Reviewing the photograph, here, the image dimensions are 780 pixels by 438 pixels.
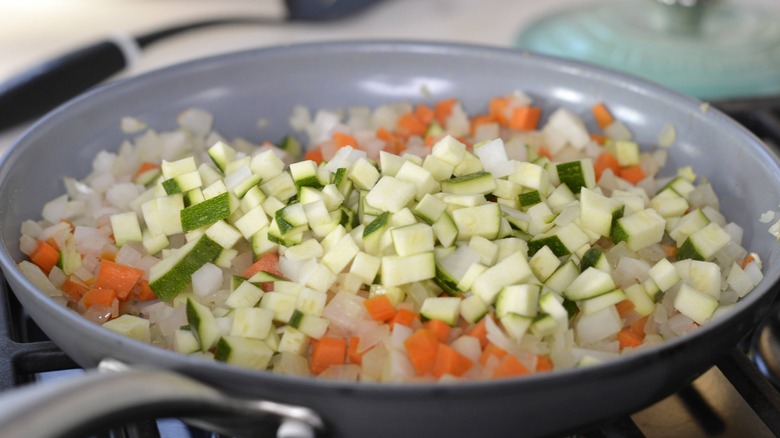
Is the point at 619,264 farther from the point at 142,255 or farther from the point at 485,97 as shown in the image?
the point at 142,255

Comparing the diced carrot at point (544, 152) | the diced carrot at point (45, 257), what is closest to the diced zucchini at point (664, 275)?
the diced carrot at point (544, 152)

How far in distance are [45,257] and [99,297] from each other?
0.33 ft

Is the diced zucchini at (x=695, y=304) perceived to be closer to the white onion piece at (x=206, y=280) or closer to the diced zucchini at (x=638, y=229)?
the diced zucchini at (x=638, y=229)

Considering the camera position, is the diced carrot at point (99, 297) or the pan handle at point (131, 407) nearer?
the pan handle at point (131, 407)

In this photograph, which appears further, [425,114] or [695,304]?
[425,114]

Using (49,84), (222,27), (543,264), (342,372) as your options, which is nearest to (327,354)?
(342,372)

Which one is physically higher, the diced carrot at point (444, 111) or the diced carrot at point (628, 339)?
the diced carrot at point (444, 111)

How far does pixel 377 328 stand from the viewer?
82 centimetres

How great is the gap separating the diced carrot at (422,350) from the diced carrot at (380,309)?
0.19ft

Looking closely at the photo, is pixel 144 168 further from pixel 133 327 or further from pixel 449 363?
pixel 449 363

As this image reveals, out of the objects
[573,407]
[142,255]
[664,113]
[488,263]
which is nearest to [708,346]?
[573,407]

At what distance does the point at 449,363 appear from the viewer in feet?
2.45

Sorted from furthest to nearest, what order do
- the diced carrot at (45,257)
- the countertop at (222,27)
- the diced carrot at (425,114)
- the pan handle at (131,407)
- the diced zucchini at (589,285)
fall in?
1. the countertop at (222,27)
2. the diced carrot at (425,114)
3. the diced carrot at (45,257)
4. the diced zucchini at (589,285)
5. the pan handle at (131,407)

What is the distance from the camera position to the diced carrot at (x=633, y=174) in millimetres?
1133
